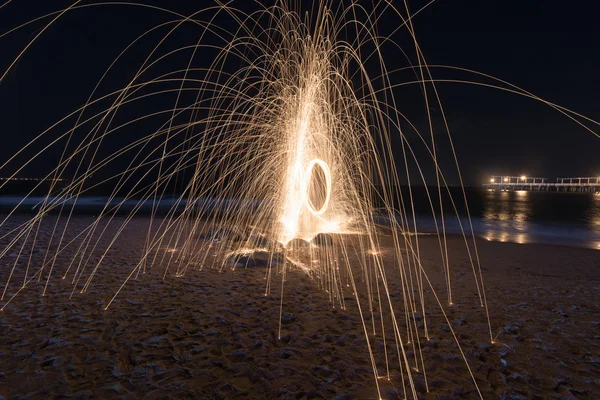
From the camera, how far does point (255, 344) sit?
381 centimetres

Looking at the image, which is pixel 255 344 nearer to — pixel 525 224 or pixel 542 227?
pixel 542 227

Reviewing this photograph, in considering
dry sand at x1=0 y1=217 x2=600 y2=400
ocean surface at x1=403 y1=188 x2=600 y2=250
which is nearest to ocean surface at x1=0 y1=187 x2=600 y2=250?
ocean surface at x1=403 y1=188 x2=600 y2=250

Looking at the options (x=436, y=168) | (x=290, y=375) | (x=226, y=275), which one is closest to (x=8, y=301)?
(x=226, y=275)

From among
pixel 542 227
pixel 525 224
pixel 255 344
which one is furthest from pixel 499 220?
pixel 255 344

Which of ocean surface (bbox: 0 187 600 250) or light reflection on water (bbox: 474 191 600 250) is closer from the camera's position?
light reflection on water (bbox: 474 191 600 250)

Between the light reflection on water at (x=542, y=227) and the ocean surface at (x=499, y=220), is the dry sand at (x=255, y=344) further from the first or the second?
the light reflection on water at (x=542, y=227)

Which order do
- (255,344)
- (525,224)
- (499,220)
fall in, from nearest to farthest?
(255,344) → (525,224) → (499,220)

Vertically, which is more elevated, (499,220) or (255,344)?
(255,344)

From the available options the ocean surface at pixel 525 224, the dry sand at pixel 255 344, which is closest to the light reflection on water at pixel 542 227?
the ocean surface at pixel 525 224

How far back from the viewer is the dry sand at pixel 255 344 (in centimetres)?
302

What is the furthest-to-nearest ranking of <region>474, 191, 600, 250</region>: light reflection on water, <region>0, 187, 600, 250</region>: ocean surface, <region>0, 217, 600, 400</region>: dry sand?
<region>0, 187, 600, 250</region>: ocean surface < <region>474, 191, 600, 250</region>: light reflection on water < <region>0, 217, 600, 400</region>: dry sand

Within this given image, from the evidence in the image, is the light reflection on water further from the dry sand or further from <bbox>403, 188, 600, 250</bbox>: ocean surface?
the dry sand

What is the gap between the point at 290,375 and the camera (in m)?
3.22

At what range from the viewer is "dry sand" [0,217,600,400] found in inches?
119
